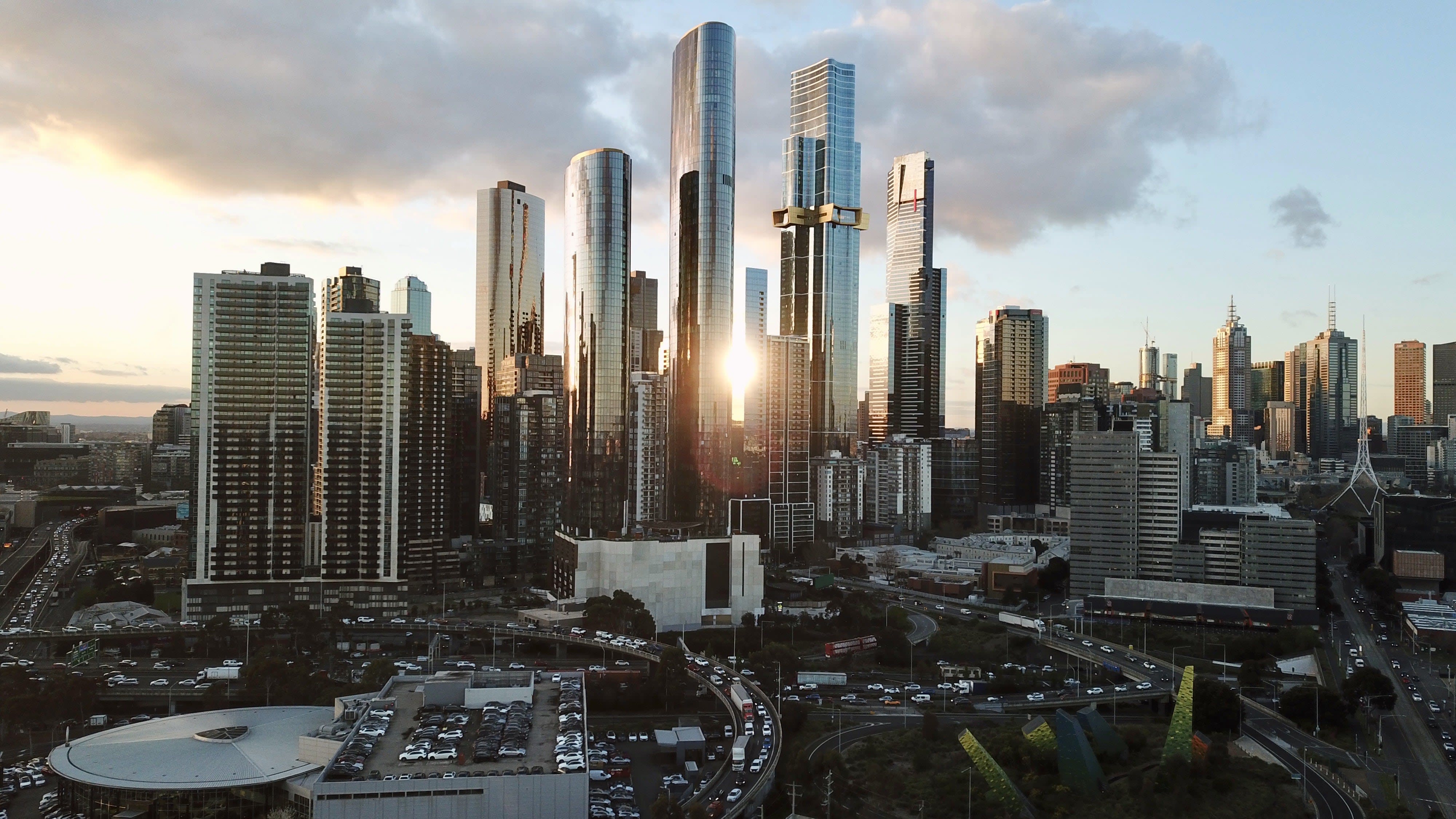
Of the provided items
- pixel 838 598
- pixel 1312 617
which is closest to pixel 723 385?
pixel 838 598

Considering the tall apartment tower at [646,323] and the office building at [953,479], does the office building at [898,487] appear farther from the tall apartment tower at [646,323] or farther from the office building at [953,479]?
the tall apartment tower at [646,323]

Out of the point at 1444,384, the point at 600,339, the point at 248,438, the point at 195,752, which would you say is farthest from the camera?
the point at 1444,384

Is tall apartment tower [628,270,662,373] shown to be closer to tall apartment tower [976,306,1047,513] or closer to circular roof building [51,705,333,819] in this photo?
tall apartment tower [976,306,1047,513]

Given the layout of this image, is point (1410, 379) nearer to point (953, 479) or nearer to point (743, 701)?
point (953, 479)

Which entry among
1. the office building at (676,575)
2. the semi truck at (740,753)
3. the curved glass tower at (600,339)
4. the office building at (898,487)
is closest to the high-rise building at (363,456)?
the office building at (676,575)

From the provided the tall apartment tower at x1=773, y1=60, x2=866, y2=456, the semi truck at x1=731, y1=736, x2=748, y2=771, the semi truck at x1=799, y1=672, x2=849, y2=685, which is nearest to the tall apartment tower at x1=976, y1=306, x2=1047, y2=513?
the tall apartment tower at x1=773, y1=60, x2=866, y2=456

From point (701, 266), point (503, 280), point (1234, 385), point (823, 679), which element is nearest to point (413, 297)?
point (503, 280)
